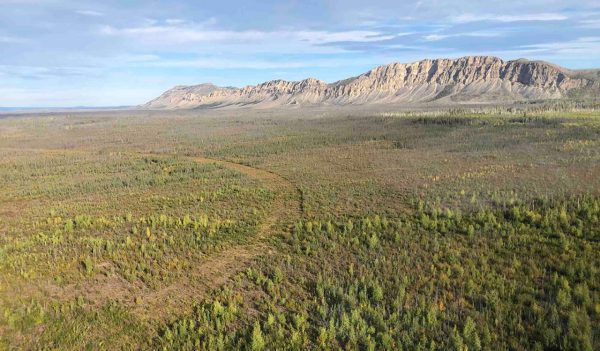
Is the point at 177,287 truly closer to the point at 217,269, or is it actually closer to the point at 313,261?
the point at 217,269

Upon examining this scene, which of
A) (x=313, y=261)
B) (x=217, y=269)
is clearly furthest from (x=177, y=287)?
(x=313, y=261)

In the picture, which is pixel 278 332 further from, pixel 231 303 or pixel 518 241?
pixel 518 241

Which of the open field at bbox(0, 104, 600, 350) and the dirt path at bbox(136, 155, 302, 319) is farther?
the dirt path at bbox(136, 155, 302, 319)

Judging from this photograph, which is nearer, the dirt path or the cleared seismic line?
the cleared seismic line

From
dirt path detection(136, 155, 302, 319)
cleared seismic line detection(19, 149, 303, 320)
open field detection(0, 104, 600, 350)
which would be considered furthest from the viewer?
dirt path detection(136, 155, 302, 319)

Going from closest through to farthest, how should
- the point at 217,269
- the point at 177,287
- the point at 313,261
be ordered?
the point at 177,287
the point at 217,269
the point at 313,261

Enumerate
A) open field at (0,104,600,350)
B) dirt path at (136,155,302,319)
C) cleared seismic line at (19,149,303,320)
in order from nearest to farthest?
open field at (0,104,600,350)
cleared seismic line at (19,149,303,320)
dirt path at (136,155,302,319)

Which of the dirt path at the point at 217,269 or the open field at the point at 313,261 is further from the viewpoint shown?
the dirt path at the point at 217,269

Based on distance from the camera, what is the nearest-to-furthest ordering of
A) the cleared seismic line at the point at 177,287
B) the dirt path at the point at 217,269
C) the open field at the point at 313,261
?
the open field at the point at 313,261 → the cleared seismic line at the point at 177,287 → the dirt path at the point at 217,269
